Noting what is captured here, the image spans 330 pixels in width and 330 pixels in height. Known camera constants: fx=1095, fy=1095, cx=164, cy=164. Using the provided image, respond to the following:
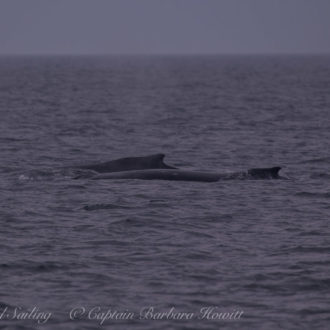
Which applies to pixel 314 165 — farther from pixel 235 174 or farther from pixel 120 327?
pixel 120 327

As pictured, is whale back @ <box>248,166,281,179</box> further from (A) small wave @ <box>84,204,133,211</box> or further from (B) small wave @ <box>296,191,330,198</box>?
(A) small wave @ <box>84,204,133,211</box>

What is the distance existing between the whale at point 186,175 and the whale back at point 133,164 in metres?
0.32

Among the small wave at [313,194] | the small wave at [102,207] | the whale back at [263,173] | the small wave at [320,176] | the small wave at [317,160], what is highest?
the small wave at [102,207]

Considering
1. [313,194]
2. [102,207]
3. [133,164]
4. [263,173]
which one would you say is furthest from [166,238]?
[133,164]

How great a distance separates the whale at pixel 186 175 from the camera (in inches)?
923

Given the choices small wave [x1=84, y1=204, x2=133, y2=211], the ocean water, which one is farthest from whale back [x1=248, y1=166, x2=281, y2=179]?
small wave [x1=84, y1=204, x2=133, y2=211]

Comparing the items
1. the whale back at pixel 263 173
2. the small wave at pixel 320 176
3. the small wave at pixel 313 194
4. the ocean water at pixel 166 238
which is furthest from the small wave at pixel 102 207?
the small wave at pixel 320 176

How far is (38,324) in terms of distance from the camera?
12.5 m

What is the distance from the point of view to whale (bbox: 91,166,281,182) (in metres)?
23.4

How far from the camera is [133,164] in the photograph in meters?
24.4

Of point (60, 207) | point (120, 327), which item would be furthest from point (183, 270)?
point (60, 207)

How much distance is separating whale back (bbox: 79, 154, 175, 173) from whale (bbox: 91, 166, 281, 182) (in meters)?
0.32

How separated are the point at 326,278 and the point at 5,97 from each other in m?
50.3

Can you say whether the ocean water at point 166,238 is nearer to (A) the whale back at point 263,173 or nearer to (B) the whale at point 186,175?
(A) the whale back at point 263,173
